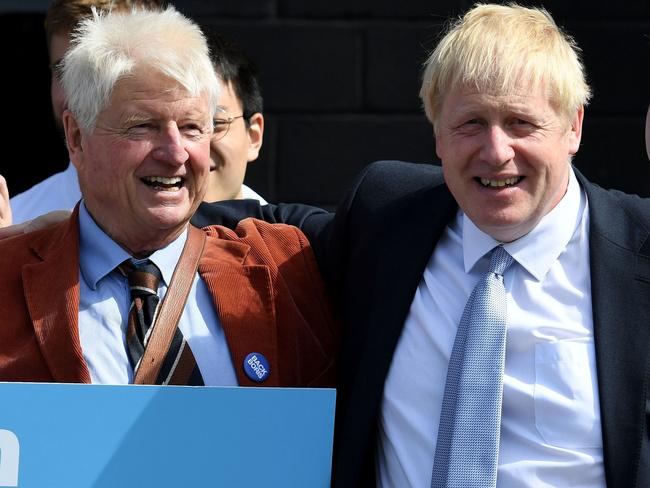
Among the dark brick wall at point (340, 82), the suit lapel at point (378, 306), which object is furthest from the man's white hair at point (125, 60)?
the dark brick wall at point (340, 82)

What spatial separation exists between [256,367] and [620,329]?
86 cm

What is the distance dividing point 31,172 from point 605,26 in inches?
96.2

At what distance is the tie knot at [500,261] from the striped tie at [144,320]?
0.74 meters

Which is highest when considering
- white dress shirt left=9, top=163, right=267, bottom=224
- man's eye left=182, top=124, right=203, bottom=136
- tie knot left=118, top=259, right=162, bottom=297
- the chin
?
man's eye left=182, top=124, right=203, bottom=136

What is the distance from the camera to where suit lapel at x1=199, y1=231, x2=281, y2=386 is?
302 centimetres

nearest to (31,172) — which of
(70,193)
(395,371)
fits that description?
(70,193)

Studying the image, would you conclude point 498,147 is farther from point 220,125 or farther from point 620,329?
point 220,125

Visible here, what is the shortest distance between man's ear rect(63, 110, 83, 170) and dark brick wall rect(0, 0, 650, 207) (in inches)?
80.5

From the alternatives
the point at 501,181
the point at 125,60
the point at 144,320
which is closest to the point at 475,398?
the point at 501,181

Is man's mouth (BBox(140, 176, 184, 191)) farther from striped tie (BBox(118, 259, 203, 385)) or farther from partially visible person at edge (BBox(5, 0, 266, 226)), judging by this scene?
partially visible person at edge (BBox(5, 0, 266, 226))

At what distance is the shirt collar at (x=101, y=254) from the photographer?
304 cm

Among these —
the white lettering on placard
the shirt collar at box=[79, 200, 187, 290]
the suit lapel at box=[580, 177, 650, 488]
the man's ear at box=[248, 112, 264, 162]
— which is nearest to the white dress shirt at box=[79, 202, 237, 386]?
the shirt collar at box=[79, 200, 187, 290]

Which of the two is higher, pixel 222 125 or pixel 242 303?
pixel 222 125

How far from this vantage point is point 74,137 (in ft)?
10.2
